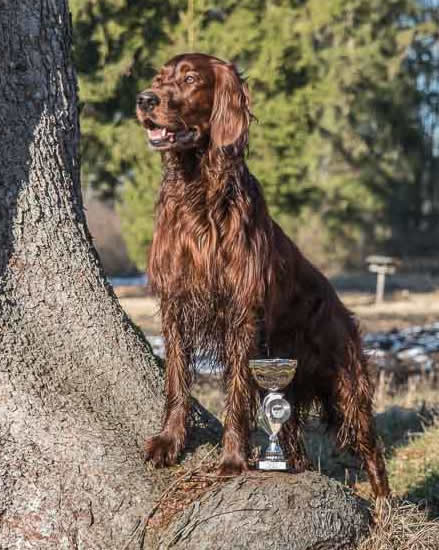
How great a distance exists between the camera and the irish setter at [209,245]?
11.4 ft

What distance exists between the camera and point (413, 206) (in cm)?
3269

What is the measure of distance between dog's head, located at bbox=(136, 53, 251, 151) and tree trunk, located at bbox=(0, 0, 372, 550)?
556 millimetres

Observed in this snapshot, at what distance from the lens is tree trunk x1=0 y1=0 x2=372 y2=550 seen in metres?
3.23

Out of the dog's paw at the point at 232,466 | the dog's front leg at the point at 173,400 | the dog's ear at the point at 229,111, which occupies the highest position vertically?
the dog's ear at the point at 229,111

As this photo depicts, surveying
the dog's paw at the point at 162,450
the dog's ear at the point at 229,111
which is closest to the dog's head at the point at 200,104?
the dog's ear at the point at 229,111

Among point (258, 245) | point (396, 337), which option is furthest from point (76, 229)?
point (396, 337)

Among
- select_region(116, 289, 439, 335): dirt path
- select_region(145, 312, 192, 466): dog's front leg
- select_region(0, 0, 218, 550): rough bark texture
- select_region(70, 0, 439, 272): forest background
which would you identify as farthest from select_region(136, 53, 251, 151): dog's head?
select_region(70, 0, 439, 272): forest background

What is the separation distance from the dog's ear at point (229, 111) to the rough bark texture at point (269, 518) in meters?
1.32

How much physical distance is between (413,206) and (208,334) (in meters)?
30.0

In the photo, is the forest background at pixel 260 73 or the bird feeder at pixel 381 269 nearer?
the forest background at pixel 260 73

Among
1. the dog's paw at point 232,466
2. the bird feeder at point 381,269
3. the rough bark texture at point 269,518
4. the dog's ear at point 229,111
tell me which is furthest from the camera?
the bird feeder at point 381,269

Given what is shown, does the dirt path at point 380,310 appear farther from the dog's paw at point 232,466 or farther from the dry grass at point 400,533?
the dog's paw at point 232,466

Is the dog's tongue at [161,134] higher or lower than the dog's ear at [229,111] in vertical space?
lower

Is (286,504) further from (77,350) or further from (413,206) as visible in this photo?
(413,206)
